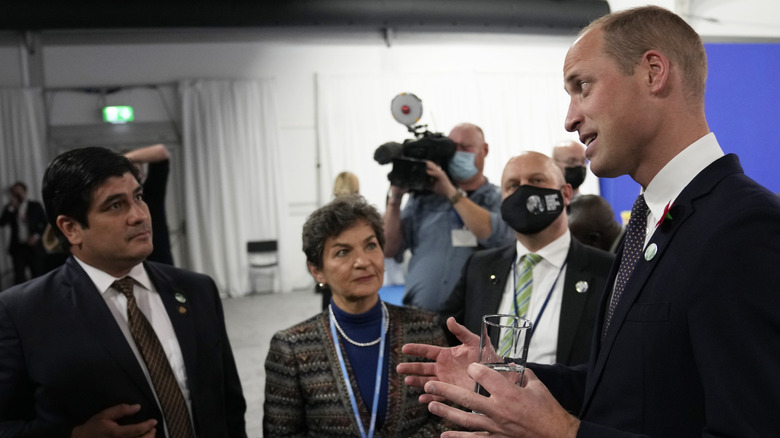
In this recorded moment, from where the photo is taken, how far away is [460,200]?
2945 millimetres

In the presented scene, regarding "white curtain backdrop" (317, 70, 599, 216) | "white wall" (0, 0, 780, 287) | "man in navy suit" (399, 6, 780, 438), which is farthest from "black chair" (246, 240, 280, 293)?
"man in navy suit" (399, 6, 780, 438)

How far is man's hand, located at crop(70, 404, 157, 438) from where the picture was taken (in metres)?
1.59

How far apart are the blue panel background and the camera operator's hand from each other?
4618 millimetres

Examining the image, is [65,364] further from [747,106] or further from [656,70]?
[747,106]

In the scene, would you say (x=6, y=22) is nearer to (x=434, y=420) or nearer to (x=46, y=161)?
(x=46, y=161)

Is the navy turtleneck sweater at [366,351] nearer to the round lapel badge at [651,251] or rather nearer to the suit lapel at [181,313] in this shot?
the suit lapel at [181,313]

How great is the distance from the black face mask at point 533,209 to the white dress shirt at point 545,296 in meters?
0.10

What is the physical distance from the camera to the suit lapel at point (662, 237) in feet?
3.45

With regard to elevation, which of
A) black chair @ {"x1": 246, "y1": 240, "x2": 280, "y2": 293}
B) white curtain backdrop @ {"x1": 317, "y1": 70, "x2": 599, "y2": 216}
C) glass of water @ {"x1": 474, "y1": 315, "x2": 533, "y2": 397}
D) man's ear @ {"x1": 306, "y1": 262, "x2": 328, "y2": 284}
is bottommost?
black chair @ {"x1": 246, "y1": 240, "x2": 280, "y2": 293}

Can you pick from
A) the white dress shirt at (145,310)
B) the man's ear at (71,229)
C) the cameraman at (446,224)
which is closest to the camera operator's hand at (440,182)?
the cameraman at (446,224)

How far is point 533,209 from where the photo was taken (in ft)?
7.22

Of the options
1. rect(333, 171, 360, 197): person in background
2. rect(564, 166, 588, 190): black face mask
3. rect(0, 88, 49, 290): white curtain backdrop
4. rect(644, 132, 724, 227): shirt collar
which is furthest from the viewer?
Answer: rect(0, 88, 49, 290): white curtain backdrop

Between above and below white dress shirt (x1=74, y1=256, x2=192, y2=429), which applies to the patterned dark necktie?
above

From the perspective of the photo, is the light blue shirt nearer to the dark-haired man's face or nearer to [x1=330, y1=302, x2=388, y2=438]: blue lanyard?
[x1=330, y1=302, x2=388, y2=438]: blue lanyard
